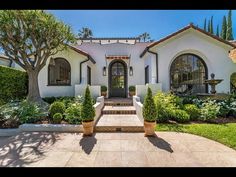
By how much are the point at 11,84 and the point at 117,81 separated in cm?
980

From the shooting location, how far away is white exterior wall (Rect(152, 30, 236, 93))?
53.4ft

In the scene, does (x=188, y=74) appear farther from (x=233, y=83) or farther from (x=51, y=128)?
(x=51, y=128)

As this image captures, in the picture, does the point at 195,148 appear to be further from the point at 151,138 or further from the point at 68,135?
the point at 68,135

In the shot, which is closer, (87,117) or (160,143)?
(160,143)

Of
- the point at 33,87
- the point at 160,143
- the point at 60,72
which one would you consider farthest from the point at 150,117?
the point at 60,72

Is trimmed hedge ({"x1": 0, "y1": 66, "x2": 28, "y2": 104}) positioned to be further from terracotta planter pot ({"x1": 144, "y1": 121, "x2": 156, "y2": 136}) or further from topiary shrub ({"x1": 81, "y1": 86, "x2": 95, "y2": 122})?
terracotta planter pot ({"x1": 144, "y1": 121, "x2": 156, "y2": 136})

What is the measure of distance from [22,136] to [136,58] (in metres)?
14.1

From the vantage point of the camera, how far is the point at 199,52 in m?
16.5

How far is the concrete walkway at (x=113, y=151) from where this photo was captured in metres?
6.05

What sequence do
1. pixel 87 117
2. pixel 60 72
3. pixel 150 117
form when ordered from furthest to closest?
pixel 60 72, pixel 87 117, pixel 150 117

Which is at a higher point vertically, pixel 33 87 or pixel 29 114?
pixel 33 87

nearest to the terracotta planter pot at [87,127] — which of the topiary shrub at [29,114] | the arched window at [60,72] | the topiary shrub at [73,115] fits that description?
the topiary shrub at [73,115]

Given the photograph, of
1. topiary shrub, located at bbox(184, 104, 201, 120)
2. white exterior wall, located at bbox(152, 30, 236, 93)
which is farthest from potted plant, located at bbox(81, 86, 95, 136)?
white exterior wall, located at bbox(152, 30, 236, 93)
